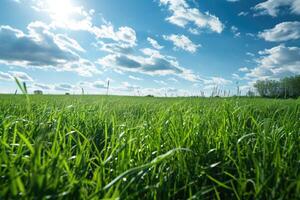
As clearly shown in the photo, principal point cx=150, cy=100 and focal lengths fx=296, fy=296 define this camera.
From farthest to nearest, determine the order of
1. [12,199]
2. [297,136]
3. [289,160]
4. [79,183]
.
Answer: [297,136]
[289,160]
[79,183]
[12,199]

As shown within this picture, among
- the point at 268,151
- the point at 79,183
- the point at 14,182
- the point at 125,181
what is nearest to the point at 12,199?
the point at 14,182

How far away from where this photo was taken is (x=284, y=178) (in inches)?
80.4

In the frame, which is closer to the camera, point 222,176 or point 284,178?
point 284,178

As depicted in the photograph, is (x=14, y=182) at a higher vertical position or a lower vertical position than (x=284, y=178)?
higher

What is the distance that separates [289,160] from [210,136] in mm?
738

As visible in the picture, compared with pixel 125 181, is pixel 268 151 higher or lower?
higher

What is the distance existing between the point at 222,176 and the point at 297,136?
1.22 meters

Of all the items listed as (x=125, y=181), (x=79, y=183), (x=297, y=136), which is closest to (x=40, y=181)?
(x=79, y=183)

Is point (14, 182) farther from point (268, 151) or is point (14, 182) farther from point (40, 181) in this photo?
point (268, 151)

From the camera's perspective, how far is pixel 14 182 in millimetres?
1426

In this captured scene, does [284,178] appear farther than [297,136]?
No

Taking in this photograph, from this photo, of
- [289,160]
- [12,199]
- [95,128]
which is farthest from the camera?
[95,128]

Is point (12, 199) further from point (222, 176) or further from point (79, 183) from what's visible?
point (222, 176)

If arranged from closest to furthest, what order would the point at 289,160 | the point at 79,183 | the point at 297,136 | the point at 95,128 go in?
1. the point at 79,183
2. the point at 289,160
3. the point at 297,136
4. the point at 95,128
